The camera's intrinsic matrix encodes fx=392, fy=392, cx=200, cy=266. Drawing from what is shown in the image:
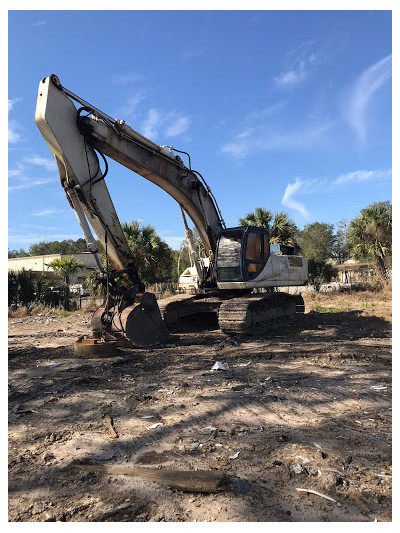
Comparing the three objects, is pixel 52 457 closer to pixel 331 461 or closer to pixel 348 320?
pixel 331 461

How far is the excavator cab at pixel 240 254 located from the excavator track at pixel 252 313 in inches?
25.2

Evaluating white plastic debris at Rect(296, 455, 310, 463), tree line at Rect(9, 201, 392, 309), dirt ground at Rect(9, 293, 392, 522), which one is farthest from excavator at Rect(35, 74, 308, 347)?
tree line at Rect(9, 201, 392, 309)

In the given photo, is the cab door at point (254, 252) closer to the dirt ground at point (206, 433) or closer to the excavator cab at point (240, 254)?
the excavator cab at point (240, 254)

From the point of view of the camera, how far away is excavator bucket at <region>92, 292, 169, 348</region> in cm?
760

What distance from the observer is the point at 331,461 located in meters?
3.22

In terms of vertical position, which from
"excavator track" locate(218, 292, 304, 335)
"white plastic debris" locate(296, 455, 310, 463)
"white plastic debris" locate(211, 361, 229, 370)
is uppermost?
"excavator track" locate(218, 292, 304, 335)

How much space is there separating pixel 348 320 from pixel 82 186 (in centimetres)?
921

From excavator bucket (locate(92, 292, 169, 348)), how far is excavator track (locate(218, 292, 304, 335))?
167 cm

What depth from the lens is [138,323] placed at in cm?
772

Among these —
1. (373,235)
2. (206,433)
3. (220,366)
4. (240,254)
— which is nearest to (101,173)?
(240,254)

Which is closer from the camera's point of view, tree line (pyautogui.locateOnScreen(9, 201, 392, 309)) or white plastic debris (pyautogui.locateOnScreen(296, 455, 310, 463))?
white plastic debris (pyautogui.locateOnScreen(296, 455, 310, 463))

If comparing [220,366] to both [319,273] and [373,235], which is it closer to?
[319,273]

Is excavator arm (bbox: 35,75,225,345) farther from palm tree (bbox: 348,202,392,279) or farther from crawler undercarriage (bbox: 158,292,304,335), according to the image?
palm tree (bbox: 348,202,392,279)

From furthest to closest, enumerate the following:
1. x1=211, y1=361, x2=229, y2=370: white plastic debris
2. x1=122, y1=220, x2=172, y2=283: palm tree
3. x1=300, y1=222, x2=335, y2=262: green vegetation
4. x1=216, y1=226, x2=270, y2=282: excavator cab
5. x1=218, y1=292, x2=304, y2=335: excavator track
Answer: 1. x1=300, y1=222, x2=335, y2=262: green vegetation
2. x1=122, y1=220, x2=172, y2=283: palm tree
3. x1=216, y1=226, x2=270, y2=282: excavator cab
4. x1=218, y1=292, x2=304, y2=335: excavator track
5. x1=211, y1=361, x2=229, y2=370: white plastic debris
